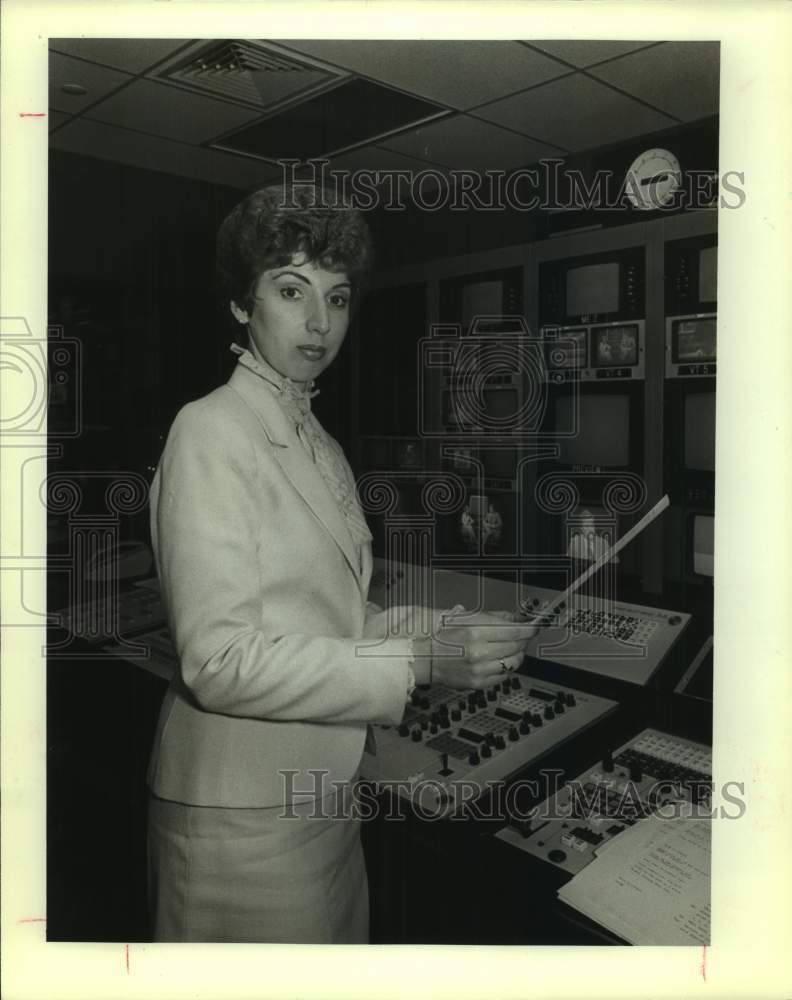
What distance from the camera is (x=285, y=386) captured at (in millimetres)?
1266

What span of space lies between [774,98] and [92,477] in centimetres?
132

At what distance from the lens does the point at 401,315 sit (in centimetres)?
127

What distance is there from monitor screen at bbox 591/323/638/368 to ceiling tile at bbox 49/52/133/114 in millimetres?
952

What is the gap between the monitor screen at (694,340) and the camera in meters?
1.43

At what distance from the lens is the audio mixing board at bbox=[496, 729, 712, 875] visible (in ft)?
3.89

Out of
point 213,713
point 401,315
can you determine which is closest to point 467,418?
point 401,315

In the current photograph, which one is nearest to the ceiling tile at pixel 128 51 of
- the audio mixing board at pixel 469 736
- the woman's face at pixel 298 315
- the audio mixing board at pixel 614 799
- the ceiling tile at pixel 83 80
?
the ceiling tile at pixel 83 80

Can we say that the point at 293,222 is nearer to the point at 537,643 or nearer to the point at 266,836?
the point at 537,643

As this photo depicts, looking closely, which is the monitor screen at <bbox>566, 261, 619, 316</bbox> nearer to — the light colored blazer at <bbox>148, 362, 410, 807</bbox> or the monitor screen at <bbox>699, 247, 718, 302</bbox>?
the monitor screen at <bbox>699, 247, 718, 302</bbox>

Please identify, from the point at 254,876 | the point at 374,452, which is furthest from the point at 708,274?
the point at 254,876

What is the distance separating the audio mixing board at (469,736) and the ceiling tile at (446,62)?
1002mm

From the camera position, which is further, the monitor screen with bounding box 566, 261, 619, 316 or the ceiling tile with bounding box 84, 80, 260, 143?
the monitor screen with bounding box 566, 261, 619, 316

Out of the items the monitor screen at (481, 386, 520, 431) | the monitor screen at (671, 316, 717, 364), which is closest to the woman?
the monitor screen at (481, 386, 520, 431)

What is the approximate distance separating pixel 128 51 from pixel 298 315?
20.7 inches
